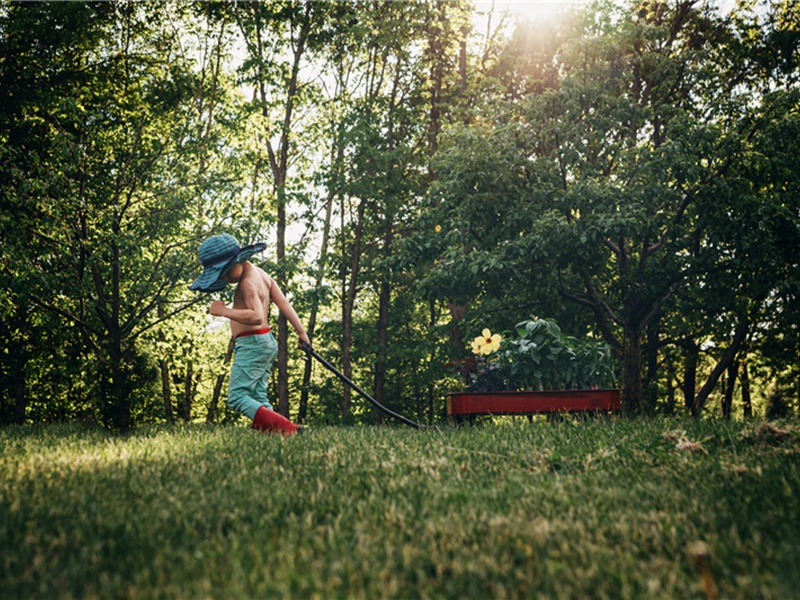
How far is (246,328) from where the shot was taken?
6.74m

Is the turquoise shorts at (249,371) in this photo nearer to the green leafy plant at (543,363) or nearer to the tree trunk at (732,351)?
the green leafy plant at (543,363)

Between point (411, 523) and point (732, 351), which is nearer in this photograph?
point (411, 523)

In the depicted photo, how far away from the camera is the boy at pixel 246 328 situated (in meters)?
6.55

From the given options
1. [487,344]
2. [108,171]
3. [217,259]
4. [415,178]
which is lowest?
[487,344]

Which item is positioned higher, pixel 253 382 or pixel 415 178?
pixel 415 178

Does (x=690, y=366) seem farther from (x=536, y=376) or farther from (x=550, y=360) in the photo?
(x=536, y=376)

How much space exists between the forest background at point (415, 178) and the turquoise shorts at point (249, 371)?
2846 mm

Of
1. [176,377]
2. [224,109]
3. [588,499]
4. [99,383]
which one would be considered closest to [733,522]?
[588,499]

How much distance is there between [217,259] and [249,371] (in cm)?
128

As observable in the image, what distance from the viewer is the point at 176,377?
26.8 metres

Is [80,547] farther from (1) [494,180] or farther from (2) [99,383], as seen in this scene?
(1) [494,180]

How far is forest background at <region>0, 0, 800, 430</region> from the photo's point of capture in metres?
10.4

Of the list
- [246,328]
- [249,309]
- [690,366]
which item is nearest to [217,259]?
[249,309]

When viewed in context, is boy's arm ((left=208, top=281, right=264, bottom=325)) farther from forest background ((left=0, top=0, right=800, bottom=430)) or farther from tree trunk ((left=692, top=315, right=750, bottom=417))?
tree trunk ((left=692, top=315, right=750, bottom=417))
